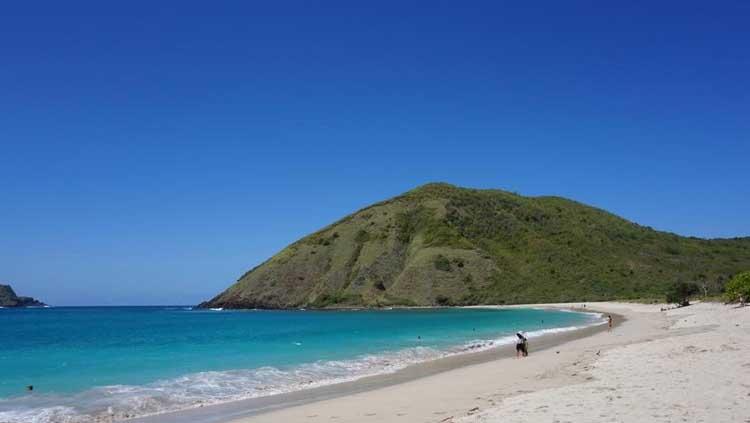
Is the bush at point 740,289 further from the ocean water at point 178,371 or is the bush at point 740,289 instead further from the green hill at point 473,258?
the green hill at point 473,258

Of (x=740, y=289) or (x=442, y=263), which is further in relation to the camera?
(x=442, y=263)

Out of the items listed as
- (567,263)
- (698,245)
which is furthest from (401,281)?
(698,245)

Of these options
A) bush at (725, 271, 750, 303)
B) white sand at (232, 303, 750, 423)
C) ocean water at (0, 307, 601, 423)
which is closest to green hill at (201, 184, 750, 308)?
bush at (725, 271, 750, 303)

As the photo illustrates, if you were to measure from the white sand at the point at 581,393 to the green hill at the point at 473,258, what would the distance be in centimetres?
9714

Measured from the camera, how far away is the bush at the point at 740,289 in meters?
51.2

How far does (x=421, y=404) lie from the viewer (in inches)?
634

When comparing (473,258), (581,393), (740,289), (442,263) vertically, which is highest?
(473,258)

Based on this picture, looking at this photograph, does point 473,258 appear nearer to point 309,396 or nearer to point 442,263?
point 442,263

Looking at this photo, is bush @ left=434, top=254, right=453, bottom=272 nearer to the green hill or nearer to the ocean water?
the green hill

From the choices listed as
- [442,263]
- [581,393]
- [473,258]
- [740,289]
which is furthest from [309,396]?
[473,258]

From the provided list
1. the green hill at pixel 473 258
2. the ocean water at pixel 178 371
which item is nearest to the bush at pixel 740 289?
the ocean water at pixel 178 371

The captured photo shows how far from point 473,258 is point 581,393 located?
4497 inches

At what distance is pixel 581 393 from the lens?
14664 mm

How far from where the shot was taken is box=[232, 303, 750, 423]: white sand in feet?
39.5
